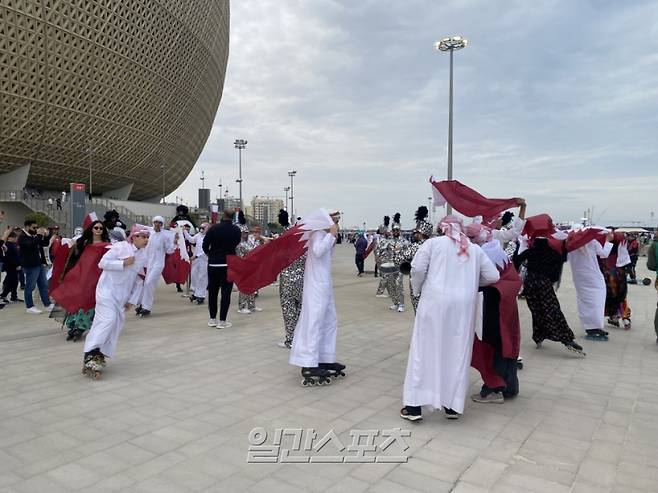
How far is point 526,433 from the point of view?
Result: 3.52m

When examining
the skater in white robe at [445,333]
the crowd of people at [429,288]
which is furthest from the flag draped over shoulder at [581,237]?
the skater in white robe at [445,333]

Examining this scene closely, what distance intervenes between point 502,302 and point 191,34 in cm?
4809

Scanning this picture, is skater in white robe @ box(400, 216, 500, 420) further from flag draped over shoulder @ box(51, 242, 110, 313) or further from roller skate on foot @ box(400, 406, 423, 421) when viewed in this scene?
flag draped over shoulder @ box(51, 242, 110, 313)

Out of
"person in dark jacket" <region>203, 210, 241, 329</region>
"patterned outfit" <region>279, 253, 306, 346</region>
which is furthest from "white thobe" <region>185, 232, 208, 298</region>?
"patterned outfit" <region>279, 253, 306, 346</region>

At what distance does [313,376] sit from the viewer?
15.0ft

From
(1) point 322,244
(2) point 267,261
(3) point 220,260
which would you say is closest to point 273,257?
(2) point 267,261

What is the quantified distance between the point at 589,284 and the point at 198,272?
7.28 metres

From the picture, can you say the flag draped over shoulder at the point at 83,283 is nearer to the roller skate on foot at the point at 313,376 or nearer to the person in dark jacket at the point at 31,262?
the roller skate on foot at the point at 313,376

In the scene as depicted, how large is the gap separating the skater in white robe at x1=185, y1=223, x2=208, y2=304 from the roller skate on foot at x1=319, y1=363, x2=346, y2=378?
19.4 feet

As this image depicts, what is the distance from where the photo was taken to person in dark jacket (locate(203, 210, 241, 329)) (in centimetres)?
732

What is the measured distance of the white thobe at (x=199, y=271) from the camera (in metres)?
10.2

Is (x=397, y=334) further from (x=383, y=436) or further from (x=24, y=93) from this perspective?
(x=24, y=93)

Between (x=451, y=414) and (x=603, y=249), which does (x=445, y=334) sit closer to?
(x=451, y=414)

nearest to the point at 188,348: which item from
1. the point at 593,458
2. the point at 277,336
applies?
the point at 277,336
